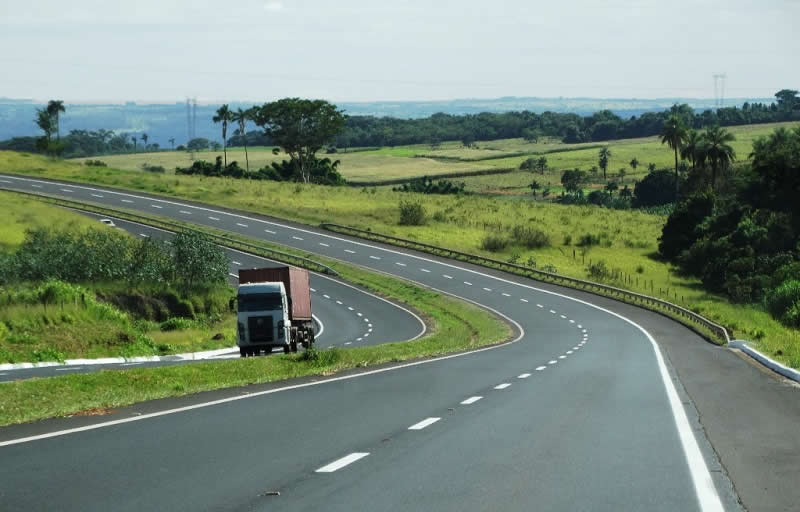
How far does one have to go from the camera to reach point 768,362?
26.1 m

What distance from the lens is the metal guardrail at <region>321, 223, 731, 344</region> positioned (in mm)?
54938

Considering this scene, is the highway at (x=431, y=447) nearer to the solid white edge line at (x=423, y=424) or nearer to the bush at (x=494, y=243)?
the solid white edge line at (x=423, y=424)

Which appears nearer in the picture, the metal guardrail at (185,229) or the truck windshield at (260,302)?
the truck windshield at (260,302)

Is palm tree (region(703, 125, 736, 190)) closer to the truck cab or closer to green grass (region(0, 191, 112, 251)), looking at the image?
green grass (region(0, 191, 112, 251))

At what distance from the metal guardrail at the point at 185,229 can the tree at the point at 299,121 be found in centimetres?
5107

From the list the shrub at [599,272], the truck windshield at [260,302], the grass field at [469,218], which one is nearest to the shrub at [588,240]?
the grass field at [469,218]

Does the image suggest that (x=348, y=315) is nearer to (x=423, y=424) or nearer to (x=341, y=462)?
(x=423, y=424)

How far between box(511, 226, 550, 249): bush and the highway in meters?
68.1

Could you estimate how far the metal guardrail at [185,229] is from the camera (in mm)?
73500

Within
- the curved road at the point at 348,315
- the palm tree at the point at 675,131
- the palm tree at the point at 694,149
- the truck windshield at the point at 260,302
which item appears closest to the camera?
the truck windshield at the point at 260,302

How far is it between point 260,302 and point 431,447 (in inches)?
1102

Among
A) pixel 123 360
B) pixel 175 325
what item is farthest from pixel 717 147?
pixel 123 360

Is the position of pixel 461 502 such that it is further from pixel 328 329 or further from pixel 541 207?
pixel 541 207

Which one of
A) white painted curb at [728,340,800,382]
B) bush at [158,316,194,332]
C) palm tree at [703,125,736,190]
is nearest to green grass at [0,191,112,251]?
bush at [158,316,194,332]
